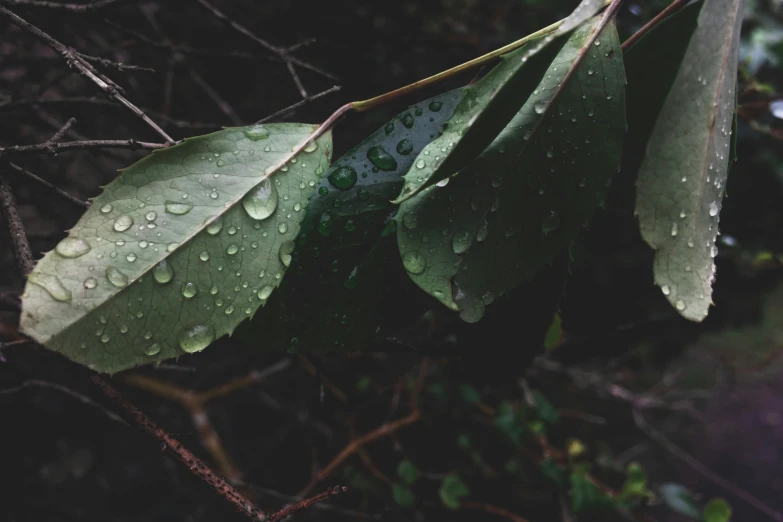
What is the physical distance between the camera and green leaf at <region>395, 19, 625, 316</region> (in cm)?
47

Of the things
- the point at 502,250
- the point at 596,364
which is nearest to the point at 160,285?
the point at 502,250

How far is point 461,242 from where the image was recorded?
1.53 feet

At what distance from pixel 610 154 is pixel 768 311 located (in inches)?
135

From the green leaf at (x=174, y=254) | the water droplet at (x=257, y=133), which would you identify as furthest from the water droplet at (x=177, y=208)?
the water droplet at (x=257, y=133)

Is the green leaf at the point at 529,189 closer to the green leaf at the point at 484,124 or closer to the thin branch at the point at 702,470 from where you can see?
the green leaf at the point at 484,124

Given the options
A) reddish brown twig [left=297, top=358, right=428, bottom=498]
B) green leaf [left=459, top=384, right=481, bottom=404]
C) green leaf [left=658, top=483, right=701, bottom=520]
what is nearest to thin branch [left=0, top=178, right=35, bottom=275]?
reddish brown twig [left=297, top=358, right=428, bottom=498]

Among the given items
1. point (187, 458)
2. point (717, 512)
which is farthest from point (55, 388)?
point (717, 512)

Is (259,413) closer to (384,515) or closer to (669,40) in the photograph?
(384,515)

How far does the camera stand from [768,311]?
3.11m

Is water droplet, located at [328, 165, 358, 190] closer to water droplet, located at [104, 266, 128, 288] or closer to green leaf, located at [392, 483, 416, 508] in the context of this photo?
water droplet, located at [104, 266, 128, 288]

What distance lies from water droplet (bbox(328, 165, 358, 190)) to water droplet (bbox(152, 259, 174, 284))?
179mm

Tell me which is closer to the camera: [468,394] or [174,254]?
[174,254]

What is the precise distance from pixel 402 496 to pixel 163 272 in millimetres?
842

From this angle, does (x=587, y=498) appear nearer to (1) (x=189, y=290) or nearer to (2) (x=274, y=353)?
(2) (x=274, y=353)
